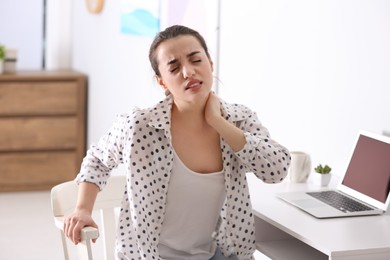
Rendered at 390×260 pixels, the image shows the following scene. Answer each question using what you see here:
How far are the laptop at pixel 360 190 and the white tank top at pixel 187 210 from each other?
358 millimetres

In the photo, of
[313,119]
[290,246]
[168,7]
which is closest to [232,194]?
[290,246]

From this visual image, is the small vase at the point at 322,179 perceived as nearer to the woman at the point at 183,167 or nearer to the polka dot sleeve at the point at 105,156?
the woman at the point at 183,167

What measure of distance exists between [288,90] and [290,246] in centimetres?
85

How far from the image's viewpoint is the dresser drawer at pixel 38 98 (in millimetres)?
5234

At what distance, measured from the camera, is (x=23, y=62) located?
5875mm

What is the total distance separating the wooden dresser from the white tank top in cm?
333

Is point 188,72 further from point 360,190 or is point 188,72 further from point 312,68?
point 312,68

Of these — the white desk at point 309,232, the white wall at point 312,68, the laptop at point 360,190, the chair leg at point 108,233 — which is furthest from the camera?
the white wall at point 312,68

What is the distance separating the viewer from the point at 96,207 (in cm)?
256

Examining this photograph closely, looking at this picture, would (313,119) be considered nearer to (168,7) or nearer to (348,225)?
(348,225)

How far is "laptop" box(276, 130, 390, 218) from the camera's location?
2.38 meters

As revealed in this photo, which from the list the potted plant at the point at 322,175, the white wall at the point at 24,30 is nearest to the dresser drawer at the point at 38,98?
the white wall at the point at 24,30

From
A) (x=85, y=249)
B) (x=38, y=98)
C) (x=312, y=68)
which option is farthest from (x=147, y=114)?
(x=38, y=98)

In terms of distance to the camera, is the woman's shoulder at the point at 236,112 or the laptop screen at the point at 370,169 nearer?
the woman's shoulder at the point at 236,112
